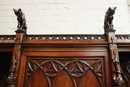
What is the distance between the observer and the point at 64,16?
5.71 ft

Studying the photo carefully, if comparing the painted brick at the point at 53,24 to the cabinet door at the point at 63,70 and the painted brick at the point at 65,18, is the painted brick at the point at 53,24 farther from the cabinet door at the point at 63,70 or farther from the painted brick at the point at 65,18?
the cabinet door at the point at 63,70

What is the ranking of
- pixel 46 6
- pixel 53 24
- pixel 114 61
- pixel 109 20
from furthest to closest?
1. pixel 46 6
2. pixel 53 24
3. pixel 109 20
4. pixel 114 61

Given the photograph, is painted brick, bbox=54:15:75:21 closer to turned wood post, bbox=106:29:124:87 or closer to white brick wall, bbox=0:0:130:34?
white brick wall, bbox=0:0:130:34

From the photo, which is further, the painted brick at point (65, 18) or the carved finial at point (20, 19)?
the painted brick at point (65, 18)

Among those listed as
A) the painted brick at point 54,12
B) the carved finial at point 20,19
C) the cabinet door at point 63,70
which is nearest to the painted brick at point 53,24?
the painted brick at point 54,12

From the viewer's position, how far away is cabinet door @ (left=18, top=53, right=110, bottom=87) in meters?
1.00

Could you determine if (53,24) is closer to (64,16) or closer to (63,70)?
(64,16)

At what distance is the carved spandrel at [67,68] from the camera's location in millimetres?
1018

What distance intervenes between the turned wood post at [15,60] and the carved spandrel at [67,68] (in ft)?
0.29

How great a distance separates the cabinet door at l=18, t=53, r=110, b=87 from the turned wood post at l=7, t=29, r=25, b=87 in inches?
1.8

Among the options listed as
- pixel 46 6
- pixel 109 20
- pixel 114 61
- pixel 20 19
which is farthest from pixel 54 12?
pixel 114 61

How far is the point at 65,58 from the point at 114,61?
14.3 inches

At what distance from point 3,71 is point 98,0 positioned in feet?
4.72

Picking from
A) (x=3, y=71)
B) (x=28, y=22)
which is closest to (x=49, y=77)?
(x=3, y=71)
